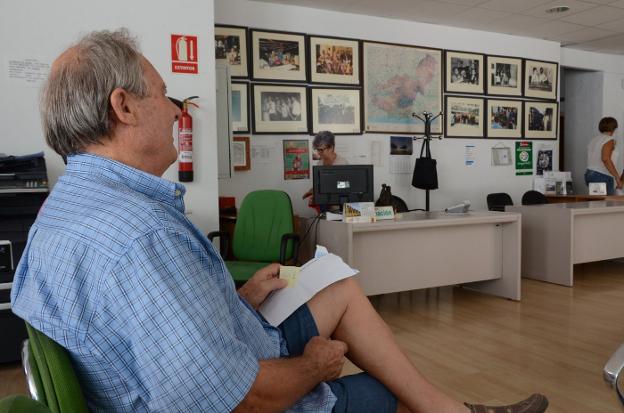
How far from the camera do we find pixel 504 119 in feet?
22.2

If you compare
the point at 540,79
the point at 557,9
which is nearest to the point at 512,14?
the point at 557,9

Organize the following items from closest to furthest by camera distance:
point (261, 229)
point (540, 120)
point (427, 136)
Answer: point (261, 229) → point (427, 136) → point (540, 120)

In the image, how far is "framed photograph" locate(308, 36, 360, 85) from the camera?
5461mm

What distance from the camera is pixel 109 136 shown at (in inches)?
40.0

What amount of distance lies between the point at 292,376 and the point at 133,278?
39cm

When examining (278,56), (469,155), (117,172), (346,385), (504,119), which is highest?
(278,56)

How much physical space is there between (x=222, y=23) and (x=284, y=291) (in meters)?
4.14

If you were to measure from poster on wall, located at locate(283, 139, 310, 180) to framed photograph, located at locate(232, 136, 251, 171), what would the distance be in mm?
404

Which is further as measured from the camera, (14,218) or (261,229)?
(261,229)

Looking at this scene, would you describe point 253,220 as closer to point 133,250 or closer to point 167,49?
point 167,49

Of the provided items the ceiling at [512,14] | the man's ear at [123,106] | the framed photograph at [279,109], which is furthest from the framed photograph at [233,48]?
the man's ear at [123,106]

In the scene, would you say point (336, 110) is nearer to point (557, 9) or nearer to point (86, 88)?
point (557, 9)

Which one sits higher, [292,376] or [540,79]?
[540,79]

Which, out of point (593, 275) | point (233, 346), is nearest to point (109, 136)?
point (233, 346)
